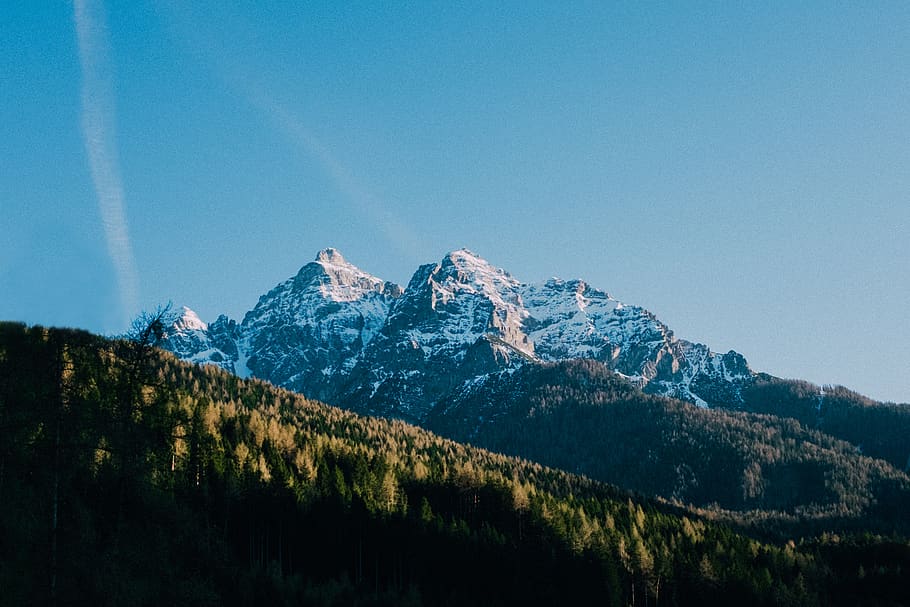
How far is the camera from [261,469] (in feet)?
345

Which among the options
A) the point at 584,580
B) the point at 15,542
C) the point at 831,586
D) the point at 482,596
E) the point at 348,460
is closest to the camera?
the point at 15,542

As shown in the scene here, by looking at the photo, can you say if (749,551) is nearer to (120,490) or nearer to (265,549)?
(265,549)

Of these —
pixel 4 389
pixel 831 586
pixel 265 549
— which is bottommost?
pixel 831 586

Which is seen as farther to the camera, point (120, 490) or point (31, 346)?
point (120, 490)

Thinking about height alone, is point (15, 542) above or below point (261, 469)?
below

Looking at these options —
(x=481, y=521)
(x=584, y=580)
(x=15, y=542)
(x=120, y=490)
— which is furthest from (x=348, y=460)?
(x=120, y=490)

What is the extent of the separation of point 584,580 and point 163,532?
286ft

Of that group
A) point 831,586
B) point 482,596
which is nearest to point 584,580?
point 482,596

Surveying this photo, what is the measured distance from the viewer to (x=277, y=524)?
99.4 meters

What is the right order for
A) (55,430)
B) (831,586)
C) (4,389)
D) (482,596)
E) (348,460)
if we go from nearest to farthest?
(55,430), (4,389), (482,596), (348,460), (831,586)

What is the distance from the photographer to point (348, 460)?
429 ft

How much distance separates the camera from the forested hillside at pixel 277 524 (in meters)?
30.1

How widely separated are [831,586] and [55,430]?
148m

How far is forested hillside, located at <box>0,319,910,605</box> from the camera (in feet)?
98.7
